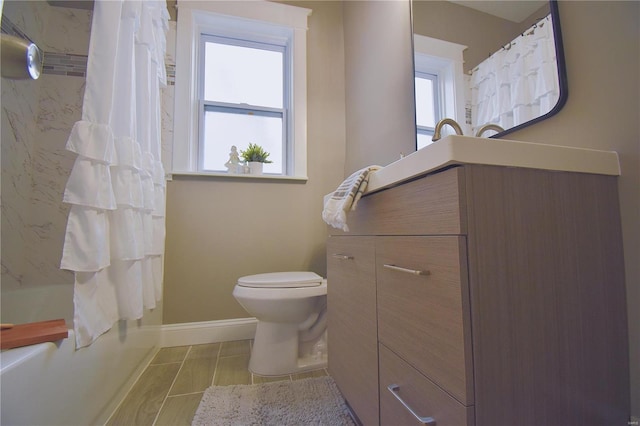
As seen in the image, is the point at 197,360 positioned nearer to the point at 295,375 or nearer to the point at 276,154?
the point at 295,375

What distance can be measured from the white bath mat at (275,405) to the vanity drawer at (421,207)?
731 millimetres

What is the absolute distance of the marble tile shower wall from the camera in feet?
4.26

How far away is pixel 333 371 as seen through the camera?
105 centimetres

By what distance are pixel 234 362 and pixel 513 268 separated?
1422mm

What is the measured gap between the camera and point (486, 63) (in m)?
0.92

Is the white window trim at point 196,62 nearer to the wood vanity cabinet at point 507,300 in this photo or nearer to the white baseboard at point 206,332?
the white baseboard at point 206,332

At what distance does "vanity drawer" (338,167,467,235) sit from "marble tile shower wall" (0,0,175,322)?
148cm

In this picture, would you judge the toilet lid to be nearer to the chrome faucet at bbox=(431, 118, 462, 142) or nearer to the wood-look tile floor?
the wood-look tile floor

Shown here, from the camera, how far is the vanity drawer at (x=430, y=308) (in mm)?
473

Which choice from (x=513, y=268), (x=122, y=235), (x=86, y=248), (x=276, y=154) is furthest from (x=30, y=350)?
(x=276, y=154)

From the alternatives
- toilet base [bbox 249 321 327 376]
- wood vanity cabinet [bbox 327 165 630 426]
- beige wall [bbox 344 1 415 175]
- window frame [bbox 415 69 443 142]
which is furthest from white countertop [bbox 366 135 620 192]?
toilet base [bbox 249 321 327 376]

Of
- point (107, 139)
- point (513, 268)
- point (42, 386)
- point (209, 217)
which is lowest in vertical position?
point (42, 386)

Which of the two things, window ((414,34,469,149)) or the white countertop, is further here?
window ((414,34,469,149))

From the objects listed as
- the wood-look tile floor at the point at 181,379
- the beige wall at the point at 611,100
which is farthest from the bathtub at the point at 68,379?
the beige wall at the point at 611,100
